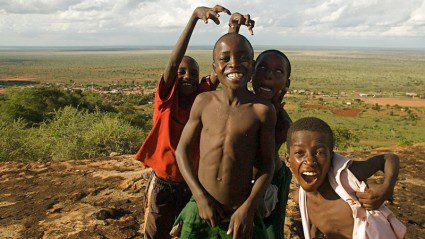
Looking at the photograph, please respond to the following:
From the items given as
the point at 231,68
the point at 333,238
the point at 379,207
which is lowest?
the point at 333,238

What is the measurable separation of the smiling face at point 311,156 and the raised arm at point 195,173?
48 centimetres

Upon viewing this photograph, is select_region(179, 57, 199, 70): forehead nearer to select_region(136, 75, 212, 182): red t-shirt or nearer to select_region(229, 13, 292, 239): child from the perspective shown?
select_region(136, 75, 212, 182): red t-shirt

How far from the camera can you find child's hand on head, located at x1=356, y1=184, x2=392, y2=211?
1.79 meters

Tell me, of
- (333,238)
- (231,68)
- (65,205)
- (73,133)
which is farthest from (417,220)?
(73,133)

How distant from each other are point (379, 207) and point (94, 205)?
11.6 feet

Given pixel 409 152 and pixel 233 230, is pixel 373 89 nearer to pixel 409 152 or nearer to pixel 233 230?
pixel 409 152

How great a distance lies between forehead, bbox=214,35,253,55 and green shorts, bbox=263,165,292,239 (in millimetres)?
861

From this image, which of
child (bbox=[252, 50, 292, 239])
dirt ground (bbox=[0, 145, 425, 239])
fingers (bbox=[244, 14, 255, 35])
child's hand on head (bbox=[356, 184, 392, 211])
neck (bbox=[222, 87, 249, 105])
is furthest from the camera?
dirt ground (bbox=[0, 145, 425, 239])

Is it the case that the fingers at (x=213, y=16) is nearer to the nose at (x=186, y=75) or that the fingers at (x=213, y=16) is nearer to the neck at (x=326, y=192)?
the nose at (x=186, y=75)

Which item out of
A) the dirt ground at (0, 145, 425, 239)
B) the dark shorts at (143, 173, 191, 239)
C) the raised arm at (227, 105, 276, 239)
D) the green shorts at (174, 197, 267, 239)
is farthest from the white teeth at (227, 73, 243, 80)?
the dirt ground at (0, 145, 425, 239)

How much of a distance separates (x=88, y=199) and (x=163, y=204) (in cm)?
254

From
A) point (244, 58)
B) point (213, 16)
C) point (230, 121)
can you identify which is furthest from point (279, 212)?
point (213, 16)

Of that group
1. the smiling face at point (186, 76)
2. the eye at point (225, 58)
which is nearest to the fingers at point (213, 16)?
the eye at point (225, 58)

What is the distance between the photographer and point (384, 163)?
189cm
